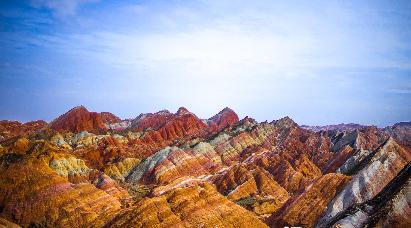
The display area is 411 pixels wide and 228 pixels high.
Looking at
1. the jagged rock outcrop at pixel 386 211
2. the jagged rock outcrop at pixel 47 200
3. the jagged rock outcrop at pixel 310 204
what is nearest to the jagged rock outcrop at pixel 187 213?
the jagged rock outcrop at pixel 386 211

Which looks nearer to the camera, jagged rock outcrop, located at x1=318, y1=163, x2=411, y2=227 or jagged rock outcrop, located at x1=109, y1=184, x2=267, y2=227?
jagged rock outcrop, located at x1=318, y1=163, x2=411, y2=227

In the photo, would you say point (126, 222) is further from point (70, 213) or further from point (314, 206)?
point (314, 206)

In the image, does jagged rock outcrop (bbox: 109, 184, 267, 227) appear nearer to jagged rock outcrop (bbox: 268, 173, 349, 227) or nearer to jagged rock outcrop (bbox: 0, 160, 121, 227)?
jagged rock outcrop (bbox: 0, 160, 121, 227)

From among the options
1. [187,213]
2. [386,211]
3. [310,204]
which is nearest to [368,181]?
[310,204]

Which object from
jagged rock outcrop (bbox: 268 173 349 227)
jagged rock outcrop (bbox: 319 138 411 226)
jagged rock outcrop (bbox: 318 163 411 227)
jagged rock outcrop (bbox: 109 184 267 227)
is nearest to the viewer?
jagged rock outcrop (bbox: 318 163 411 227)

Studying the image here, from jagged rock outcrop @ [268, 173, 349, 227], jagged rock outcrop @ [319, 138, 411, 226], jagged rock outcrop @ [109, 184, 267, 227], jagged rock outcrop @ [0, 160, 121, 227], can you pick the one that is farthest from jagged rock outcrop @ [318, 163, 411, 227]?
jagged rock outcrop @ [0, 160, 121, 227]

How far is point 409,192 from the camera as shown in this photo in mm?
65562

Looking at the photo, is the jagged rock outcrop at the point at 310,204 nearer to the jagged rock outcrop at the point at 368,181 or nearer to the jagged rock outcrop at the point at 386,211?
the jagged rock outcrop at the point at 368,181

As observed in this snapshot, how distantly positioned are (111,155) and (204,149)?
39.1 m

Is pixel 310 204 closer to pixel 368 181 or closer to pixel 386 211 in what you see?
pixel 368 181

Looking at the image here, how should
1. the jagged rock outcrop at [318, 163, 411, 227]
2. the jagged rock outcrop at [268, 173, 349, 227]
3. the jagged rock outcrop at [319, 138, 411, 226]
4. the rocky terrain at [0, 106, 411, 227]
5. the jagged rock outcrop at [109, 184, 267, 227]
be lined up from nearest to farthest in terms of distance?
the jagged rock outcrop at [318, 163, 411, 227] < the jagged rock outcrop at [109, 184, 267, 227] < the rocky terrain at [0, 106, 411, 227] < the jagged rock outcrop at [319, 138, 411, 226] < the jagged rock outcrop at [268, 173, 349, 227]

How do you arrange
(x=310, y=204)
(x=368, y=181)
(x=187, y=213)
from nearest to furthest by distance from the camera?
(x=187, y=213) < (x=310, y=204) < (x=368, y=181)

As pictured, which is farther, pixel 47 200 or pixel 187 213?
pixel 47 200

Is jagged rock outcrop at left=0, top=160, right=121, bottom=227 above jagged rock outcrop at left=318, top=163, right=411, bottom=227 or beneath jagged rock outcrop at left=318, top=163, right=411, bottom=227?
above
